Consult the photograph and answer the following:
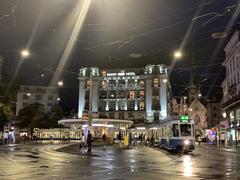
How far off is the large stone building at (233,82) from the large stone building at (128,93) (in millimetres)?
53985

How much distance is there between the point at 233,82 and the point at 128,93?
6344cm

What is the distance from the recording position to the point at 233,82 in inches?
2625

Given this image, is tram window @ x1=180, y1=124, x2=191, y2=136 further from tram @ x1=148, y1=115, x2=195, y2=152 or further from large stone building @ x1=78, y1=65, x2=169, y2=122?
large stone building @ x1=78, y1=65, x2=169, y2=122

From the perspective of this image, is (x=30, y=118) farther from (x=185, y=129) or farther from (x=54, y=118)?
(x=185, y=129)

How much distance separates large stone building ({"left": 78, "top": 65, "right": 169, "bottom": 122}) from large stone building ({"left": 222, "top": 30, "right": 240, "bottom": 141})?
53985 millimetres

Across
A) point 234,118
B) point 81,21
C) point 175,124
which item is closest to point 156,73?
point 234,118

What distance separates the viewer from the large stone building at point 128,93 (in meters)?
125

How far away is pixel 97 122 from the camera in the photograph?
3031 inches

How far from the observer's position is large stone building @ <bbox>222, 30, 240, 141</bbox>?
59094mm

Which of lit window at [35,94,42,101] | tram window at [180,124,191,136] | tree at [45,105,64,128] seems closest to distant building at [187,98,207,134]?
tree at [45,105,64,128]

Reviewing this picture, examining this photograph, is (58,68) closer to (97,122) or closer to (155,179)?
(97,122)

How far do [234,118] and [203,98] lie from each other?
97.5 m

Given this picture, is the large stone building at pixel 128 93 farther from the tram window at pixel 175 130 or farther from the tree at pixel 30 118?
the tram window at pixel 175 130

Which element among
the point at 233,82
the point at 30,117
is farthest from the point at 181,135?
the point at 30,117
